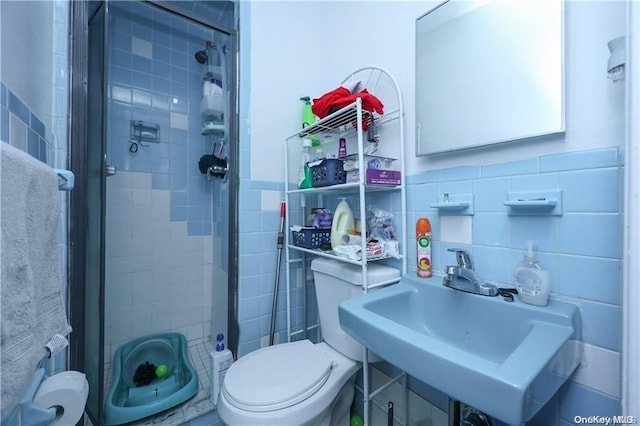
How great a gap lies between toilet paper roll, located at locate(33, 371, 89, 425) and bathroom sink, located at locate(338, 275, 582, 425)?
79 centimetres

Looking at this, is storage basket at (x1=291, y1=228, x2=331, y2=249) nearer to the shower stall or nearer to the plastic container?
the plastic container

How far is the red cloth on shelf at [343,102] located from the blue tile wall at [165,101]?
2.49 ft

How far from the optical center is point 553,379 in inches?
21.2

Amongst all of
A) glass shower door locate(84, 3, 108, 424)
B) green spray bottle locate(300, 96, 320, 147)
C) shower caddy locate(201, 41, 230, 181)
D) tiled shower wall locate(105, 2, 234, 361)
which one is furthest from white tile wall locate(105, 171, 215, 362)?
green spray bottle locate(300, 96, 320, 147)

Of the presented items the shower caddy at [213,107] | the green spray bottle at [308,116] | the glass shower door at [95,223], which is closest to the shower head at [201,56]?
the shower caddy at [213,107]

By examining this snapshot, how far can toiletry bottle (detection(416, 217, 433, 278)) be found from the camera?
37.4 inches

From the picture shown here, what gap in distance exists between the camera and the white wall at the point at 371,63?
64 centimetres

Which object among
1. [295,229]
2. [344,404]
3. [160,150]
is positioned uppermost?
[160,150]

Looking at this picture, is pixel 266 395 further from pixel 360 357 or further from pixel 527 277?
pixel 527 277

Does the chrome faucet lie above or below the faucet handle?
below

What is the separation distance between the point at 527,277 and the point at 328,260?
0.73 metres

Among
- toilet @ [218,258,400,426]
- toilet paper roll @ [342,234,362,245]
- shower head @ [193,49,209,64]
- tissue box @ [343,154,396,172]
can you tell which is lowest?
toilet @ [218,258,400,426]

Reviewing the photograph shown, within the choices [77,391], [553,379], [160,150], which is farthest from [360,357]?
[160,150]

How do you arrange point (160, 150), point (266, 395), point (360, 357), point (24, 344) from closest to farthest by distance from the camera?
point (24, 344) → point (266, 395) → point (360, 357) → point (160, 150)
